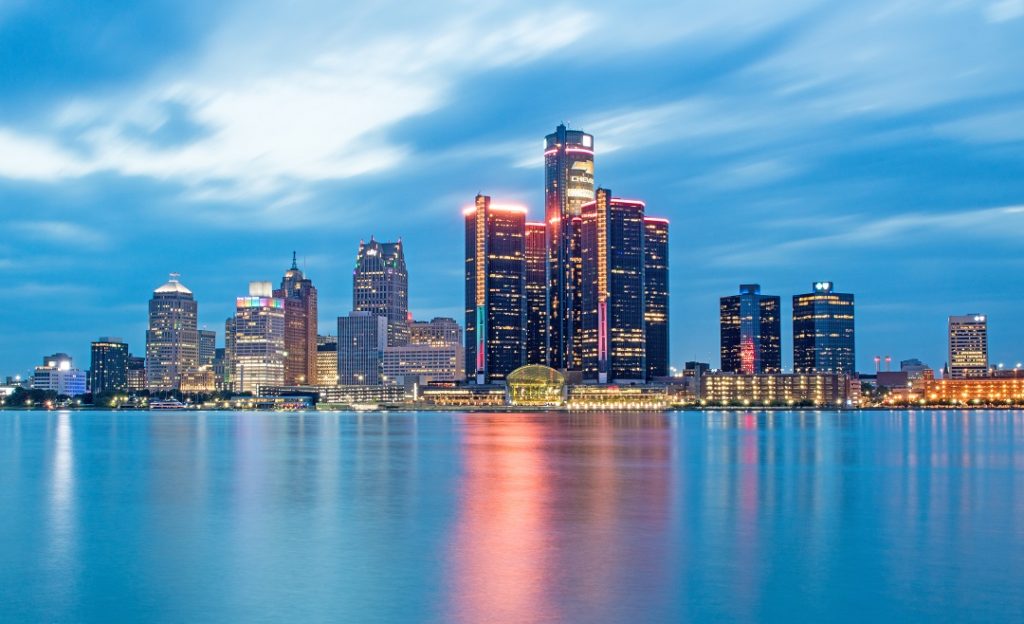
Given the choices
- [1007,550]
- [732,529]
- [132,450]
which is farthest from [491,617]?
[132,450]

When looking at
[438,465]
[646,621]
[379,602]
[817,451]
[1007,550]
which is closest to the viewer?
[646,621]

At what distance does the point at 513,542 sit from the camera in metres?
36.2

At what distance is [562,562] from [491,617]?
24.3 ft

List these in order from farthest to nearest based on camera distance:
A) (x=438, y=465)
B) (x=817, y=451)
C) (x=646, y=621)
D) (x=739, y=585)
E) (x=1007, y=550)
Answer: (x=817, y=451)
(x=438, y=465)
(x=1007, y=550)
(x=739, y=585)
(x=646, y=621)

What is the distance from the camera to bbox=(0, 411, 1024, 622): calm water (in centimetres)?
2694

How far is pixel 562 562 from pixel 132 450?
68.4m

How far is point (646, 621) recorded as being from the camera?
2483cm

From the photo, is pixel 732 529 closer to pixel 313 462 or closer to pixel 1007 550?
pixel 1007 550

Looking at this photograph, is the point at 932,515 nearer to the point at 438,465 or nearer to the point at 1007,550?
the point at 1007,550

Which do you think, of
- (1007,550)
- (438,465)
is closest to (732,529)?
(1007,550)

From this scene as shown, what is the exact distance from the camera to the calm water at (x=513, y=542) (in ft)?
88.4

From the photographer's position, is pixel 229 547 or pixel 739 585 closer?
pixel 739 585

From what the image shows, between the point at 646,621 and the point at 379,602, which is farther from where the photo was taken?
the point at 379,602

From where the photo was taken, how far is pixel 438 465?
71.2 meters
